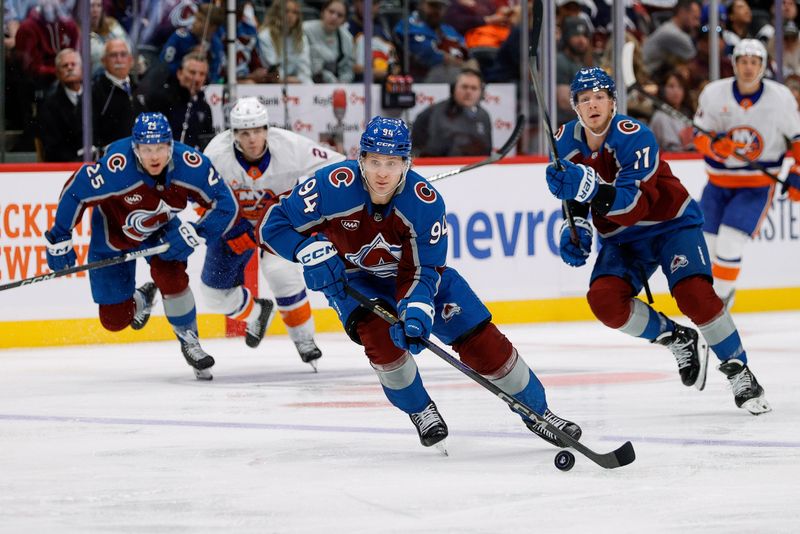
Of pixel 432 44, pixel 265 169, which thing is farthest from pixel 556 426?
pixel 432 44

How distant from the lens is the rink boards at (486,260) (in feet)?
23.6

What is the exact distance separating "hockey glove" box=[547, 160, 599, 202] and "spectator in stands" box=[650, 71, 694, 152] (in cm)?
456

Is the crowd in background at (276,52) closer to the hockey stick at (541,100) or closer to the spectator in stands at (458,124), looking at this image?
the spectator in stands at (458,124)

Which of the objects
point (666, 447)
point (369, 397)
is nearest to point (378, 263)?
point (666, 447)

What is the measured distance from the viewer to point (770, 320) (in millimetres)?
8297

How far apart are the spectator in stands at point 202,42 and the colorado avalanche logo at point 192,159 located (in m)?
1.76

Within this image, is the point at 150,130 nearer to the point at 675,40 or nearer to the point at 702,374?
the point at 702,374

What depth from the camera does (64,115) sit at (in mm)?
7379

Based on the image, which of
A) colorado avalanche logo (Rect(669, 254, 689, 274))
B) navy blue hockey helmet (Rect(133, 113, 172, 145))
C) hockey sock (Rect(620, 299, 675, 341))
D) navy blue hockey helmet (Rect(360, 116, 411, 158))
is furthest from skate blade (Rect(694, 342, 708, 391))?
navy blue hockey helmet (Rect(133, 113, 172, 145))

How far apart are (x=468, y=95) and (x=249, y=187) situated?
90.9 inches

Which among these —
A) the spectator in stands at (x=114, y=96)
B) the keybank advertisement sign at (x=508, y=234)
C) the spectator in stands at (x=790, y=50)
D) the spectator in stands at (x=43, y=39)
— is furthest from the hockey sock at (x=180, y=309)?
the spectator in stands at (x=790, y=50)

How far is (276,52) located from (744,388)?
148 inches

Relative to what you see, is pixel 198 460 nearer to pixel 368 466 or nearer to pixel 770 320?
pixel 368 466

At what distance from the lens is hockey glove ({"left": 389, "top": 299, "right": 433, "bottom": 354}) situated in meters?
3.81
